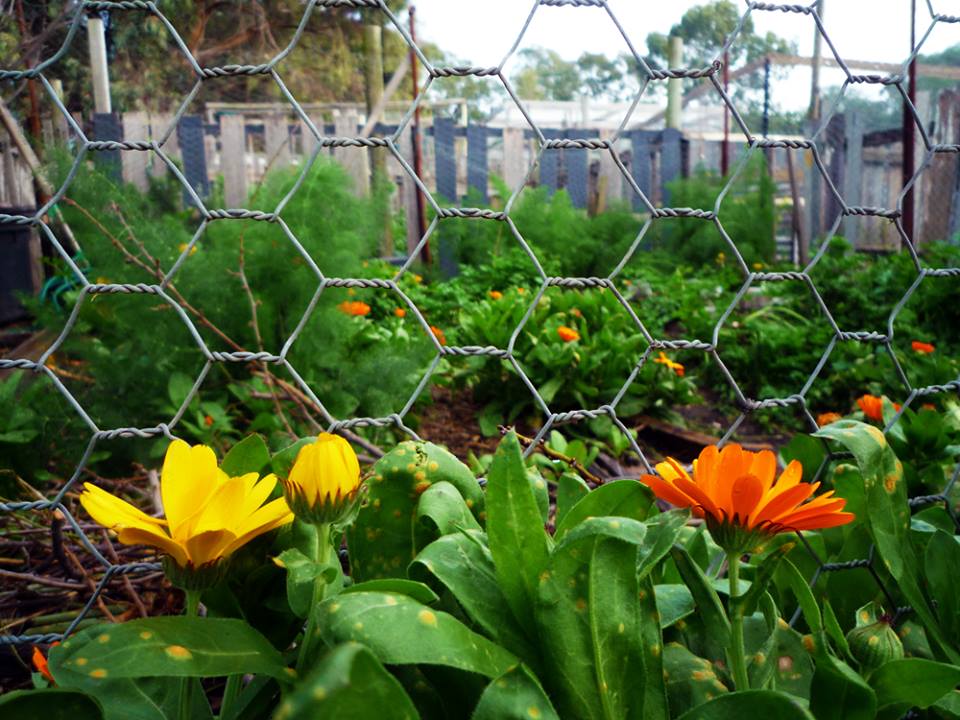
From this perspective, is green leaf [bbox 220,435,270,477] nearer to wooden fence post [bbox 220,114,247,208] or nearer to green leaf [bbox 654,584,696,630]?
green leaf [bbox 654,584,696,630]

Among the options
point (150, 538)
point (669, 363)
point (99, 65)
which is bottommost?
point (669, 363)

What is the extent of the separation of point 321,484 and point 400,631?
0.10 metres

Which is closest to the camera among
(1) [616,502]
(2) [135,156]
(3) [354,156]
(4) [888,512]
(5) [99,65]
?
(1) [616,502]

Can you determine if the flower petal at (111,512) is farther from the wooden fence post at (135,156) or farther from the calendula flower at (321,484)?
the wooden fence post at (135,156)

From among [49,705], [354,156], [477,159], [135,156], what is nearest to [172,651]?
[49,705]

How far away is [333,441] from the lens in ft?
1.42

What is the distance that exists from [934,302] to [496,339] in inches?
45.9

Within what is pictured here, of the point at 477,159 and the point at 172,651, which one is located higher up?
the point at 477,159

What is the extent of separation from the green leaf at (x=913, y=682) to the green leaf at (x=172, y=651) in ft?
1.06

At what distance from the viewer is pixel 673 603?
510 millimetres

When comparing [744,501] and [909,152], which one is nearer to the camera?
[744,501]

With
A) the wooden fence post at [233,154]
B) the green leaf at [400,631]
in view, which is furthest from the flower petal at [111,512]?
the wooden fence post at [233,154]

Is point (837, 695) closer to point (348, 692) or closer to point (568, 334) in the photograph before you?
point (348, 692)

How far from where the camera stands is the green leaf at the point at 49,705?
351 millimetres
